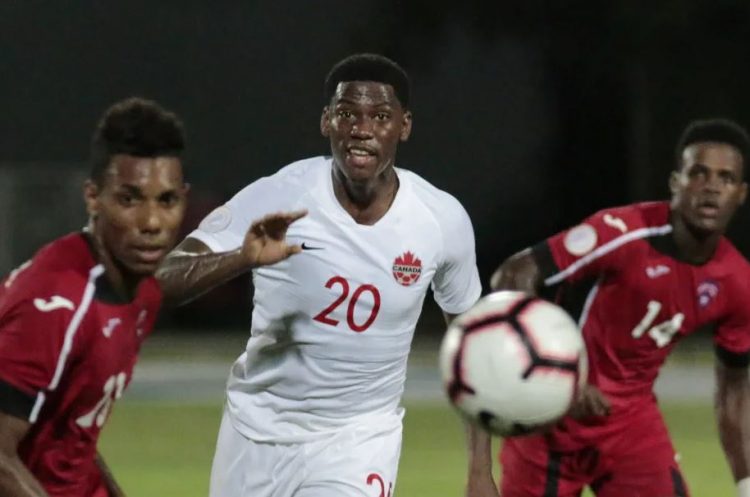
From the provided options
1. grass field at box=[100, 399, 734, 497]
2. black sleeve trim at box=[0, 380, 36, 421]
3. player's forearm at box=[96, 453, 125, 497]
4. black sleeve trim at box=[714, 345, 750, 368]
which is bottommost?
grass field at box=[100, 399, 734, 497]

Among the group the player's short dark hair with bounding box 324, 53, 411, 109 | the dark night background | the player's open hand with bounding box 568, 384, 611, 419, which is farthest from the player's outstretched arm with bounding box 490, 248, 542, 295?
the dark night background

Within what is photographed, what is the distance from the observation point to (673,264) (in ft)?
20.4

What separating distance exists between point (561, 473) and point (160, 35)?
127 feet

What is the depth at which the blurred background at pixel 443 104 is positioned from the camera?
2623 centimetres

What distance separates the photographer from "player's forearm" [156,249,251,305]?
4680 millimetres

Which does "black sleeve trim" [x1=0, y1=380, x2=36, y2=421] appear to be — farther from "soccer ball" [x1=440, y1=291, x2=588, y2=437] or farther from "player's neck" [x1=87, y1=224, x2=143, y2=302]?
"soccer ball" [x1=440, y1=291, x2=588, y2=437]

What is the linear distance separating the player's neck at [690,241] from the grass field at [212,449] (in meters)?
3.85

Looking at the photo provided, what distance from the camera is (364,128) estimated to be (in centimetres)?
542

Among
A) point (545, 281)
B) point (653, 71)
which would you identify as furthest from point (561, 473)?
point (653, 71)

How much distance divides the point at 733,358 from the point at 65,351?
3.48m

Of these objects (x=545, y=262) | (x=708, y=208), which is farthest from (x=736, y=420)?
(x=545, y=262)

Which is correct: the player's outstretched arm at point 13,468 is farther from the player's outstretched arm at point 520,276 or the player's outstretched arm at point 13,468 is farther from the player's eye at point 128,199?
the player's outstretched arm at point 520,276

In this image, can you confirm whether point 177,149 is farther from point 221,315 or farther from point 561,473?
point 221,315

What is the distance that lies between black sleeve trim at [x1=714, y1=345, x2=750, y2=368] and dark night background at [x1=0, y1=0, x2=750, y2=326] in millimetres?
17488
